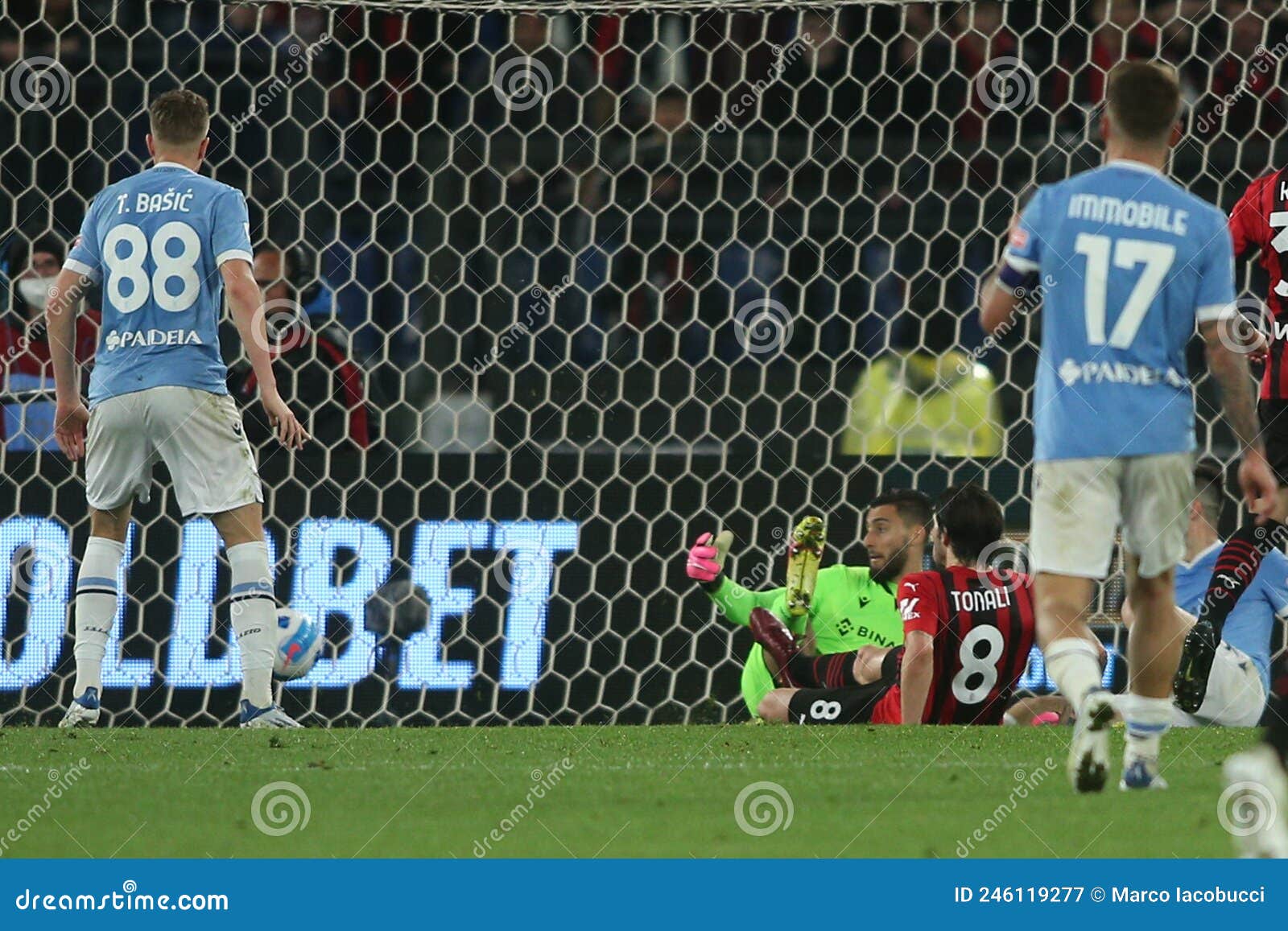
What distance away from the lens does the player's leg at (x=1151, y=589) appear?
3.57 meters

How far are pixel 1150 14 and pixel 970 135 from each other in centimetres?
87

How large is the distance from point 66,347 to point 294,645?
98cm

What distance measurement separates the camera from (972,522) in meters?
5.30

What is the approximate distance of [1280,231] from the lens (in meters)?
5.00

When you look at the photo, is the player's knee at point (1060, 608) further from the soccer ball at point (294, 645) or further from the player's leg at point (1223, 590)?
the soccer ball at point (294, 645)

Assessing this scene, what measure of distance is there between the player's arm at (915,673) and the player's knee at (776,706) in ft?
1.56

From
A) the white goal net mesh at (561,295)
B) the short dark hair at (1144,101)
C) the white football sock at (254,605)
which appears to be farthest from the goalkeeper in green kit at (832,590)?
the short dark hair at (1144,101)

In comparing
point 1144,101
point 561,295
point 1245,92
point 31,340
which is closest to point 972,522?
point 1144,101

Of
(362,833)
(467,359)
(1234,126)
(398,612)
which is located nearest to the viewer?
(362,833)

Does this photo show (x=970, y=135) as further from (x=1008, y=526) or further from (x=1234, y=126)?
(x=1008, y=526)

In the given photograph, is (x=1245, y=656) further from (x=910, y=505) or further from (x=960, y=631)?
(x=910, y=505)

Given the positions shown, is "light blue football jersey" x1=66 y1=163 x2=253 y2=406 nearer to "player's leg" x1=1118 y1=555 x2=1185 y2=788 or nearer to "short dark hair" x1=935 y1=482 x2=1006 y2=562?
"short dark hair" x1=935 y1=482 x2=1006 y2=562

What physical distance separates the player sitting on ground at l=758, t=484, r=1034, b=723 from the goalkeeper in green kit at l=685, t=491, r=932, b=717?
0.16 metres

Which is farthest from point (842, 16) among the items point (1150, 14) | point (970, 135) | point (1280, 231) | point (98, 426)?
point (98, 426)
